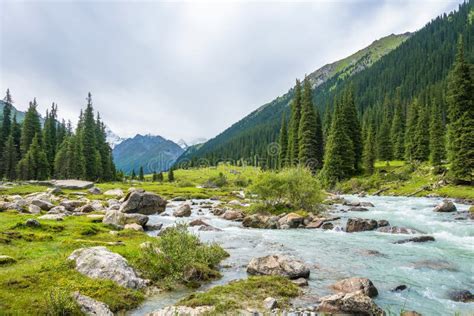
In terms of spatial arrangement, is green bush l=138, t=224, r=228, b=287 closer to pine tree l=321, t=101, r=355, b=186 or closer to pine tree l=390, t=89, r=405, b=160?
pine tree l=321, t=101, r=355, b=186

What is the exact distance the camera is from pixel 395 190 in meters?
53.2

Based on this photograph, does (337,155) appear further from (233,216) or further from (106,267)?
(106,267)

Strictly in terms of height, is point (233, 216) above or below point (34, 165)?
below

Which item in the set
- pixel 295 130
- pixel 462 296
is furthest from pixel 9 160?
pixel 462 296

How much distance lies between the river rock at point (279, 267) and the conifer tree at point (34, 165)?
270ft

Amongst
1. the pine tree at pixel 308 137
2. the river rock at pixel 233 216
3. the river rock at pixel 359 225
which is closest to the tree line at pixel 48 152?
the pine tree at pixel 308 137

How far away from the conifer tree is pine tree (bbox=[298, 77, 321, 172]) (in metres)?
64.2

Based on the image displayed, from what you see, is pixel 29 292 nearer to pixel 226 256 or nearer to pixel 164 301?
pixel 164 301

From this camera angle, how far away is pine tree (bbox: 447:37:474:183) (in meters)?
42.3

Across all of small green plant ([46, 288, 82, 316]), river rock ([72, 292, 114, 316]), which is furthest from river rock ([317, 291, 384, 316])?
small green plant ([46, 288, 82, 316])

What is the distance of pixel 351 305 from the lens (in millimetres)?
10367

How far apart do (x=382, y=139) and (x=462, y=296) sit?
8453cm

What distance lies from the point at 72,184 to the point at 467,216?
6383 cm

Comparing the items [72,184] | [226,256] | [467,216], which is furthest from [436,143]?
[72,184]
